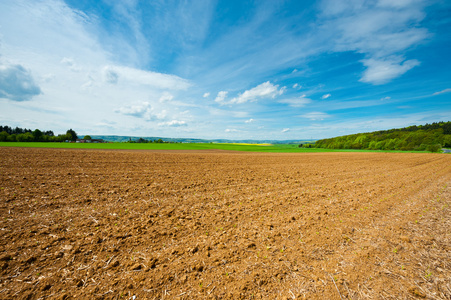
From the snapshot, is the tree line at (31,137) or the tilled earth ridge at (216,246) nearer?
the tilled earth ridge at (216,246)

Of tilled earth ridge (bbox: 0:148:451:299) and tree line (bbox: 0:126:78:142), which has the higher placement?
tree line (bbox: 0:126:78:142)

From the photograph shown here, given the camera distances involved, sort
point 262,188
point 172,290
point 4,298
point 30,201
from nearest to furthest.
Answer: point 4,298
point 172,290
point 30,201
point 262,188

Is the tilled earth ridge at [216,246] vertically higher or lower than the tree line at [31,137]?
lower

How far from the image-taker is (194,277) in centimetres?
409

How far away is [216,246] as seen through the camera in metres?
5.36

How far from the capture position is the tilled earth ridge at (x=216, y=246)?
12.6 ft

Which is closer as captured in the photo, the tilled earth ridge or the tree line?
the tilled earth ridge

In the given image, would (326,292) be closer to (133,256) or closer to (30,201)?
(133,256)

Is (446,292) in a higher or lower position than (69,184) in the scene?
lower

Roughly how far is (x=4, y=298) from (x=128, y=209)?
4.35m

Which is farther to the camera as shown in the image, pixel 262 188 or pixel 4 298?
pixel 262 188

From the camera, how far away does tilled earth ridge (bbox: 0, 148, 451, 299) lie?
3.83 meters

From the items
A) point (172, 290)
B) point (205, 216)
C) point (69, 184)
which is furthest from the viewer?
point (69, 184)

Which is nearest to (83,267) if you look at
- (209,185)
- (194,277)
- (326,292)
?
(194,277)
